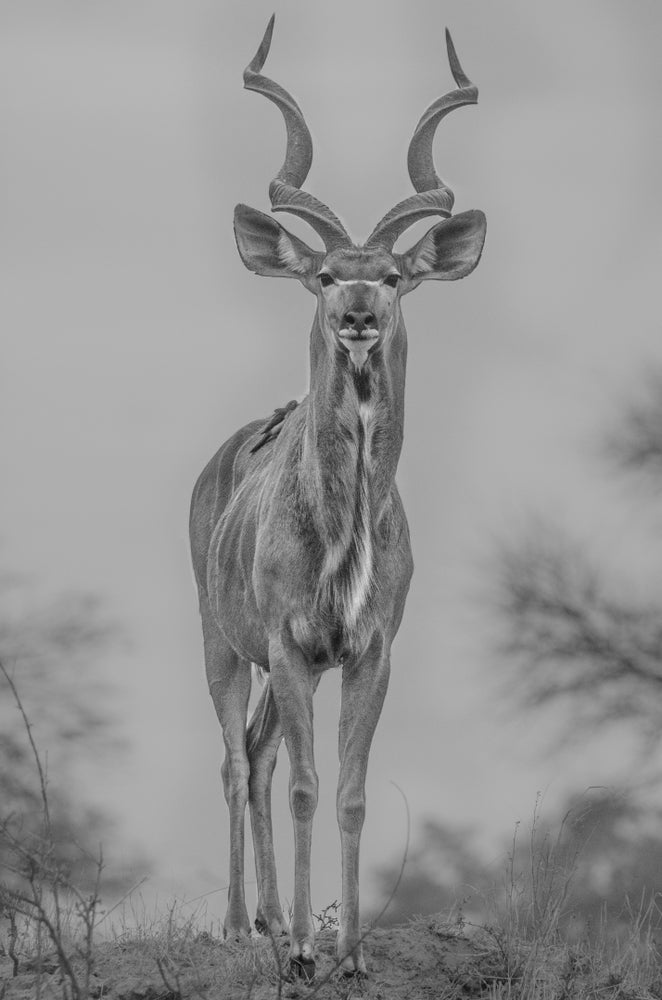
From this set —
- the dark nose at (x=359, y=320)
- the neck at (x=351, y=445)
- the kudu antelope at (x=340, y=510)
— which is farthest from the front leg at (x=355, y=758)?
the dark nose at (x=359, y=320)

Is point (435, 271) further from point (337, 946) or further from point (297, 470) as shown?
point (337, 946)

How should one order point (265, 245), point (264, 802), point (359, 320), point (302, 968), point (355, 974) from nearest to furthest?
point (302, 968) → point (355, 974) → point (359, 320) → point (265, 245) → point (264, 802)

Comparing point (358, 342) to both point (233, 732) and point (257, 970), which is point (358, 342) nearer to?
point (257, 970)

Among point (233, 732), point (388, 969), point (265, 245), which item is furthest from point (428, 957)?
point (265, 245)

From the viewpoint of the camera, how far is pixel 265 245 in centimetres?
996

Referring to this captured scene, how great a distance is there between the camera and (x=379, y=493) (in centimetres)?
945

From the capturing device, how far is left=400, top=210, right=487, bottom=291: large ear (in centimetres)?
982

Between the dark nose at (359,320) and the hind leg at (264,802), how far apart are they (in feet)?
10.3

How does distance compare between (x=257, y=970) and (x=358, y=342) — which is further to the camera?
(x=358, y=342)

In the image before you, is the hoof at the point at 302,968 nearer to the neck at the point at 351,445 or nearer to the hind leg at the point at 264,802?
the hind leg at the point at 264,802

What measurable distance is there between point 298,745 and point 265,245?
9.14 feet

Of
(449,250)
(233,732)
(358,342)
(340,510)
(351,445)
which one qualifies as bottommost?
(233,732)

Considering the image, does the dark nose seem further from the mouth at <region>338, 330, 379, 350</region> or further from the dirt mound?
the dirt mound

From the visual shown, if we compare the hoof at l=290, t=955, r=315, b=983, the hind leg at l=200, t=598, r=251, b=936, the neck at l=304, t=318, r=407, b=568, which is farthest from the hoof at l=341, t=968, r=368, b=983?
the neck at l=304, t=318, r=407, b=568
